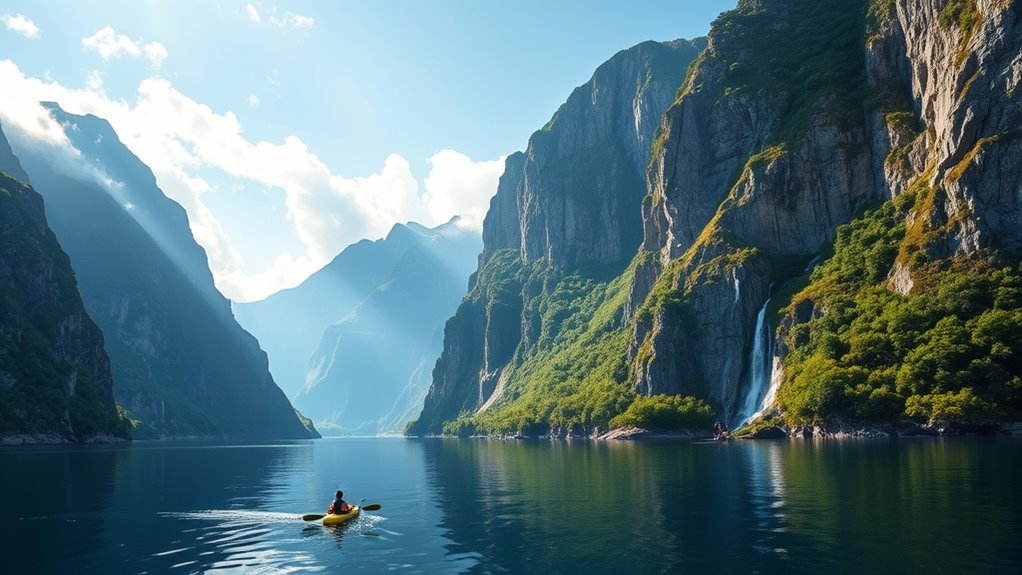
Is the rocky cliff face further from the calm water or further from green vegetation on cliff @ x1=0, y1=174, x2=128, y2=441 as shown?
green vegetation on cliff @ x1=0, y1=174, x2=128, y2=441

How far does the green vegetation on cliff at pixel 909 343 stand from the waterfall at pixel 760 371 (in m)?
8.13

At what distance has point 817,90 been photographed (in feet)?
604

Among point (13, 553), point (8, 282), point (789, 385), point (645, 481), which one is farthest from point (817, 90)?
point (8, 282)

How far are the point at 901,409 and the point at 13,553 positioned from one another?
343 feet

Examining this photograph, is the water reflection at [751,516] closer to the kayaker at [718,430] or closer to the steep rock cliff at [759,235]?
the kayaker at [718,430]

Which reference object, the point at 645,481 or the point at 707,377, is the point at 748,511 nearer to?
the point at 645,481

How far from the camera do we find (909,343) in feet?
357

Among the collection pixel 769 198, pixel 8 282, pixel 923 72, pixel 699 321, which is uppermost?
pixel 923 72

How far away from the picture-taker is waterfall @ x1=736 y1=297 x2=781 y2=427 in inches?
5576

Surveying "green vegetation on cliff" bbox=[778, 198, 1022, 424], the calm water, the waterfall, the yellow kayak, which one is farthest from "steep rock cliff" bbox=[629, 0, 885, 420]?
the yellow kayak

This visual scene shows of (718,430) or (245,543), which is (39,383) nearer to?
(718,430)

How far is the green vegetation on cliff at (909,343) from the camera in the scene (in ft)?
312

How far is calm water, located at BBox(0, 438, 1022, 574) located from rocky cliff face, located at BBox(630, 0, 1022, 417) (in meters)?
77.0

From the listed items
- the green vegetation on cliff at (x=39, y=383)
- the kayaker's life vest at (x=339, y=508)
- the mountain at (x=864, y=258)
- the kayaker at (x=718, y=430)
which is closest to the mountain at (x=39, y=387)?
the green vegetation on cliff at (x=39, y=383)
